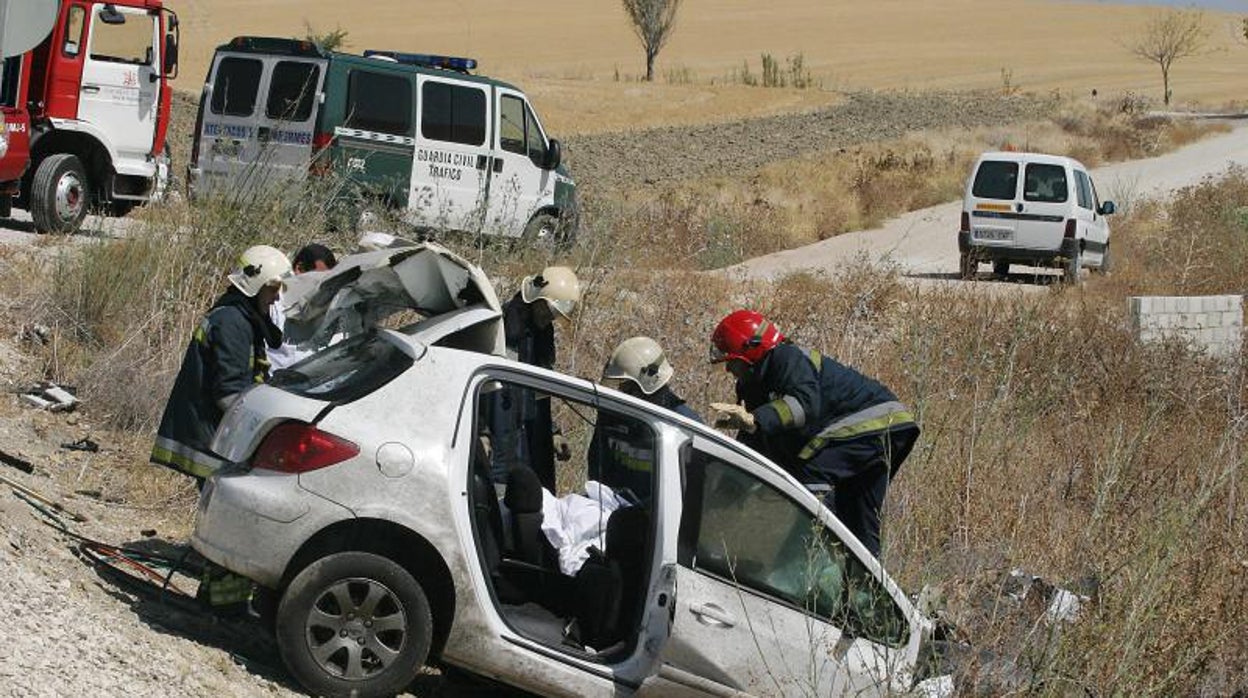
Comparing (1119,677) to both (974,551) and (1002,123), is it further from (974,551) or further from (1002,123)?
(1002,123)

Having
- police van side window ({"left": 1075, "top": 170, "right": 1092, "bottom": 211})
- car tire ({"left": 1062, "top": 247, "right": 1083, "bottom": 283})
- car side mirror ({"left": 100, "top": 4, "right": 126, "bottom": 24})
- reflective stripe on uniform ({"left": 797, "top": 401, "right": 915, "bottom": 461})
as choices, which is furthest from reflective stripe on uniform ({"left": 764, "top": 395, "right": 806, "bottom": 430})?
police van side window ({"left": 1075, "top": 170, "right": 1092, "bottom": 211})

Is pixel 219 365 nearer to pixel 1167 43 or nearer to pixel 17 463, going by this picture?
pixel 17 463

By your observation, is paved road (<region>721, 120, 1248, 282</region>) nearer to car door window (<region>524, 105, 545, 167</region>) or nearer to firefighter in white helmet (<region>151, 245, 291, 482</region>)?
car door window (<region>524, 105, 545, 167</region>)

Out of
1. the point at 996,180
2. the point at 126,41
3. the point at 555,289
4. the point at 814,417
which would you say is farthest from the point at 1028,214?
the point at 814,417

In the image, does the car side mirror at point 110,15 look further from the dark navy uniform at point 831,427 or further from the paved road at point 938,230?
the dark navy uniform at point 831,427

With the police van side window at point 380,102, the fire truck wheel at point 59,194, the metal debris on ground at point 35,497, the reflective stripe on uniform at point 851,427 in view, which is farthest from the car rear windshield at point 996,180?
the metal debris on ground at point 35,497

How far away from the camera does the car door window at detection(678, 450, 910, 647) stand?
6430mm

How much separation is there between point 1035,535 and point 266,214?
620cm

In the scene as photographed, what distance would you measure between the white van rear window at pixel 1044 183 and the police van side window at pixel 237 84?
1074 cm

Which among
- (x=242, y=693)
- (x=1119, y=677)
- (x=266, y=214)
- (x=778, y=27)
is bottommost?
(x=242, y=693)

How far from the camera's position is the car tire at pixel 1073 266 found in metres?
23.2

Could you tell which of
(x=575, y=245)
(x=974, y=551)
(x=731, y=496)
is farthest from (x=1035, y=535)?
(x=575, y=245)

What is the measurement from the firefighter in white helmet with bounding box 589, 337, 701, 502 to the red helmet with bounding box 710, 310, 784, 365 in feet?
1.01

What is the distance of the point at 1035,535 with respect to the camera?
8.69m
